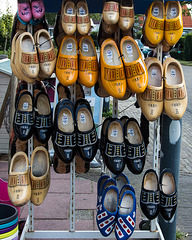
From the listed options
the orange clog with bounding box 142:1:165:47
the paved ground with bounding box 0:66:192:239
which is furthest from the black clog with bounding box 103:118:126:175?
the orange clog with bounding box 142:1:165:47

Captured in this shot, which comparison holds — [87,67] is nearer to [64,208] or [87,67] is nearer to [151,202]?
[151,202]

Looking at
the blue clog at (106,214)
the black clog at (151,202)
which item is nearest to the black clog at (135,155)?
the black clog at (151,202)

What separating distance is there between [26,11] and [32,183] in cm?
113

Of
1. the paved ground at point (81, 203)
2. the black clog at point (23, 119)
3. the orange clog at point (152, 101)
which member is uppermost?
the orange clog at point (152, 101)

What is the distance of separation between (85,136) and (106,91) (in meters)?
0.34

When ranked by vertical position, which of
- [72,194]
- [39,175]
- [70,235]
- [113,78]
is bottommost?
[70,235]

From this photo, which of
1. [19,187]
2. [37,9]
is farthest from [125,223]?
[37,9]

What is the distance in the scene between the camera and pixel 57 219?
3.30 m

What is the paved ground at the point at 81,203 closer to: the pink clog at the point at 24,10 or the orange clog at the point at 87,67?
the orange clog at the point at 87,67

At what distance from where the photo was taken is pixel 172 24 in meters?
2.22

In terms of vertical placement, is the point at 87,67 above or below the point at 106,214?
above

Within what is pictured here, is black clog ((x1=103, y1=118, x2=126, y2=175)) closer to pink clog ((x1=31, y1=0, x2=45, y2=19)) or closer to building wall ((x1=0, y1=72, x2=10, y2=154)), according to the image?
pink clog ((x1=31, y1=0, x2=45, y2=19))

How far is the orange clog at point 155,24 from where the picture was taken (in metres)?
2.24

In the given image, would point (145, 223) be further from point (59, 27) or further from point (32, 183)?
point (59, 27)
